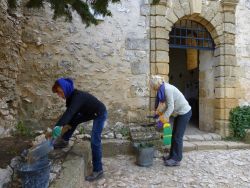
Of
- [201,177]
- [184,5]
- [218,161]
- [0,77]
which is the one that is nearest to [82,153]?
[201,177]

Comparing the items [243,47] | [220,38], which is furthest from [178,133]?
[243,47]

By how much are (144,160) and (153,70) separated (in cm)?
198

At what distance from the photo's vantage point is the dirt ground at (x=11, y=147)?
281 centimetres

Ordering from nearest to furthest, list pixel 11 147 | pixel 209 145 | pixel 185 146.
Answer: pixel 11 147 → pixel 185 146 → pixel 209 145

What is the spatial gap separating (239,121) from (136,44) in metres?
2.79

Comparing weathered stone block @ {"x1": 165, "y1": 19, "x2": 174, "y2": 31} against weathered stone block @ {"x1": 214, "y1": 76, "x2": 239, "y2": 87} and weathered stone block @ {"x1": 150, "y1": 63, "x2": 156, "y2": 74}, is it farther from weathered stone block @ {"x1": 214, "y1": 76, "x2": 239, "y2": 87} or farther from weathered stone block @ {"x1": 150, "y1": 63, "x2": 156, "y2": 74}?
weathered stone block @ {"x1": 214, "y1": 76, "x2": 239, "y2": 87}

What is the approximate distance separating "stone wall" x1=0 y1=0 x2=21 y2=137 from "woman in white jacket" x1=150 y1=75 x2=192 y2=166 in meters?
2.45

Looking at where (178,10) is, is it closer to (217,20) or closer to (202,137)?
(217,20)

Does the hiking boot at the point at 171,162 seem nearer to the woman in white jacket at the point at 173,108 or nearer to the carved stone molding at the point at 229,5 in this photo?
the woman in white jacket at the point at 173,108

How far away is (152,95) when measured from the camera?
5.04 metres

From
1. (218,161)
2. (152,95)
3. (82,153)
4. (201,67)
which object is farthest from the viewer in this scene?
(201,67)

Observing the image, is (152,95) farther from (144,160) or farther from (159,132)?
(144,160)

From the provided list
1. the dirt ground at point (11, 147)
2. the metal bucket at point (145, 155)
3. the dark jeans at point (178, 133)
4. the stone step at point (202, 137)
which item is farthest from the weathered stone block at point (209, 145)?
the dirt ground at point (11, 147)

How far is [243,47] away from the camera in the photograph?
571 centimetres
